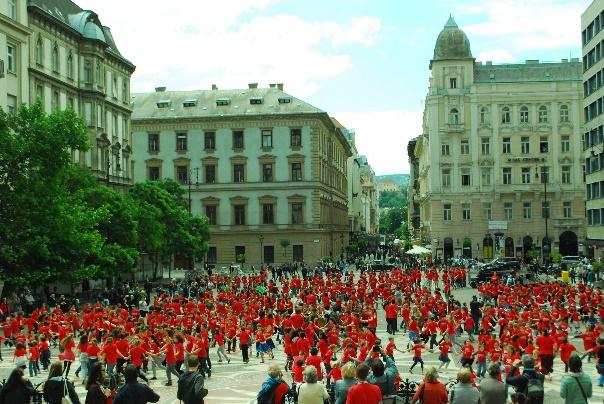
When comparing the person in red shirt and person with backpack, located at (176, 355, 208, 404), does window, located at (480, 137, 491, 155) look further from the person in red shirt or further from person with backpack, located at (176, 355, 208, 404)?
the person in red shirt

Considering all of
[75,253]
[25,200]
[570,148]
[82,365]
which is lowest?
[82,365]

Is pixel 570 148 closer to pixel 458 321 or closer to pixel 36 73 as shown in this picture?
pixel 36 73

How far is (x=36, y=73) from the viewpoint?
47.3 m

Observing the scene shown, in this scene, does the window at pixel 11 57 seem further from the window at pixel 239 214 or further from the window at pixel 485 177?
the window at pixel 485 177

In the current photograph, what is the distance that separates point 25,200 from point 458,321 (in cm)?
1924

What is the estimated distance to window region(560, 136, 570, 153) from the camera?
8325 cm

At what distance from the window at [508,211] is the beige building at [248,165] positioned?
18.3 meters

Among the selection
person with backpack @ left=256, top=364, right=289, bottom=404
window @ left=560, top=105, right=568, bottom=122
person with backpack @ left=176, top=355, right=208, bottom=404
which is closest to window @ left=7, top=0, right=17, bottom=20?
person with backpack @ left=176, top=355, right=208, bottom=404

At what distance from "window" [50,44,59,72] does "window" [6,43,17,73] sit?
470 centimetres

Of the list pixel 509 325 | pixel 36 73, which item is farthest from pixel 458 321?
pixel 36 73

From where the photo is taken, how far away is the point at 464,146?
8406cm

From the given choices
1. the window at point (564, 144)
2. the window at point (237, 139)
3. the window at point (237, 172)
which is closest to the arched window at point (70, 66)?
the window at point (237, 139)

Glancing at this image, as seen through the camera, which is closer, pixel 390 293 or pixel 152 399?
pixel 152 399

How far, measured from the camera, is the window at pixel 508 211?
273ft
